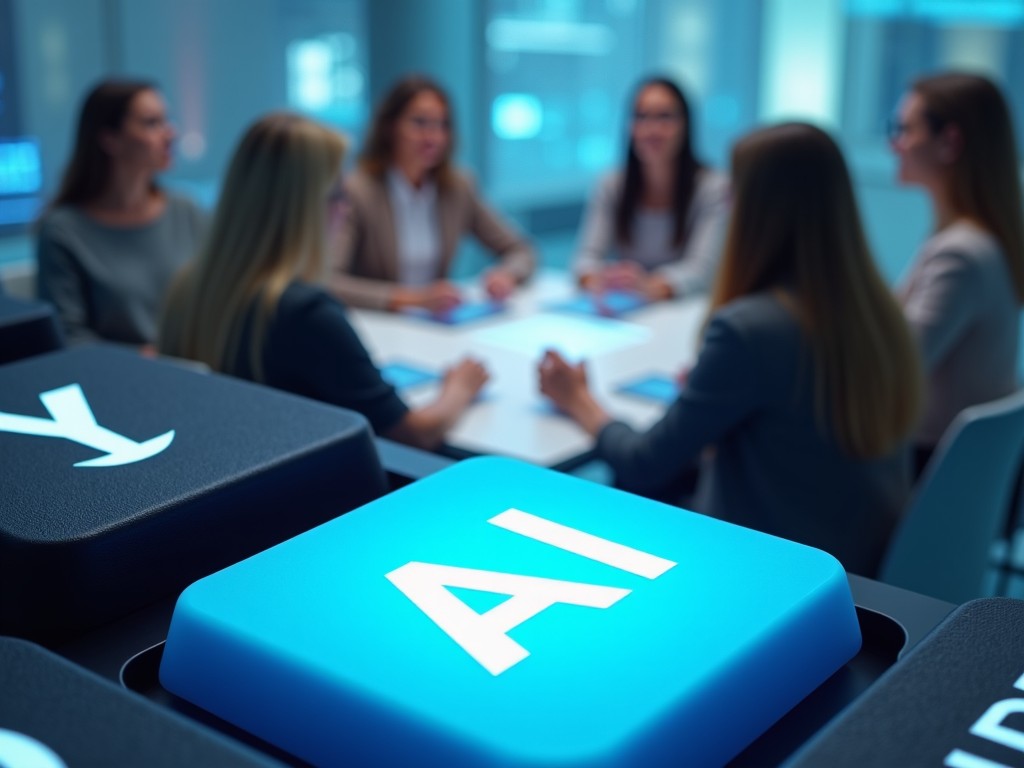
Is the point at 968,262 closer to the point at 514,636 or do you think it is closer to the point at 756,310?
the point at 756,310

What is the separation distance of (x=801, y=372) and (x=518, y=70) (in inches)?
175

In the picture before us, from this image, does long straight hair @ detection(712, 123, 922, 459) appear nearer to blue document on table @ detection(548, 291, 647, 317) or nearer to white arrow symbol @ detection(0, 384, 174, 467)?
blue document on table @ detection(548, 291, 647, 317)

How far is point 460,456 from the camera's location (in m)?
2.01

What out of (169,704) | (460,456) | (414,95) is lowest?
(460,456)

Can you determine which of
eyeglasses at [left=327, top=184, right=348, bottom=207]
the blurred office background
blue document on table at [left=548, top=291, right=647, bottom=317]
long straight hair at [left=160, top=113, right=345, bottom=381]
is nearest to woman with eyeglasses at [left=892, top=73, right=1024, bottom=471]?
blue document on table at [left=548, top=291, right=647, bottom=317]

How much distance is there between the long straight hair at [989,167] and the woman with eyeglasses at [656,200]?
3.84ft

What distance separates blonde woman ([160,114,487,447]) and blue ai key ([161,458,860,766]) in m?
1.39

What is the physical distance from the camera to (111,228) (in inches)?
112

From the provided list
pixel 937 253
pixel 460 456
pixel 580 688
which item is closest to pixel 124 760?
pixel 580 688

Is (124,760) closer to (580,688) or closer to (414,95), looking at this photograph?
(580,688)

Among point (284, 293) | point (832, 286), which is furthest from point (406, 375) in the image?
point (832, 286)

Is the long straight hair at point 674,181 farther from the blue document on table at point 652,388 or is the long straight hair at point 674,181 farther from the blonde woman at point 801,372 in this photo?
the blonde woman at point 801,372

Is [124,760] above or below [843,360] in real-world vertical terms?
above

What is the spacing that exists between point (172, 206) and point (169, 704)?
2.73 m
